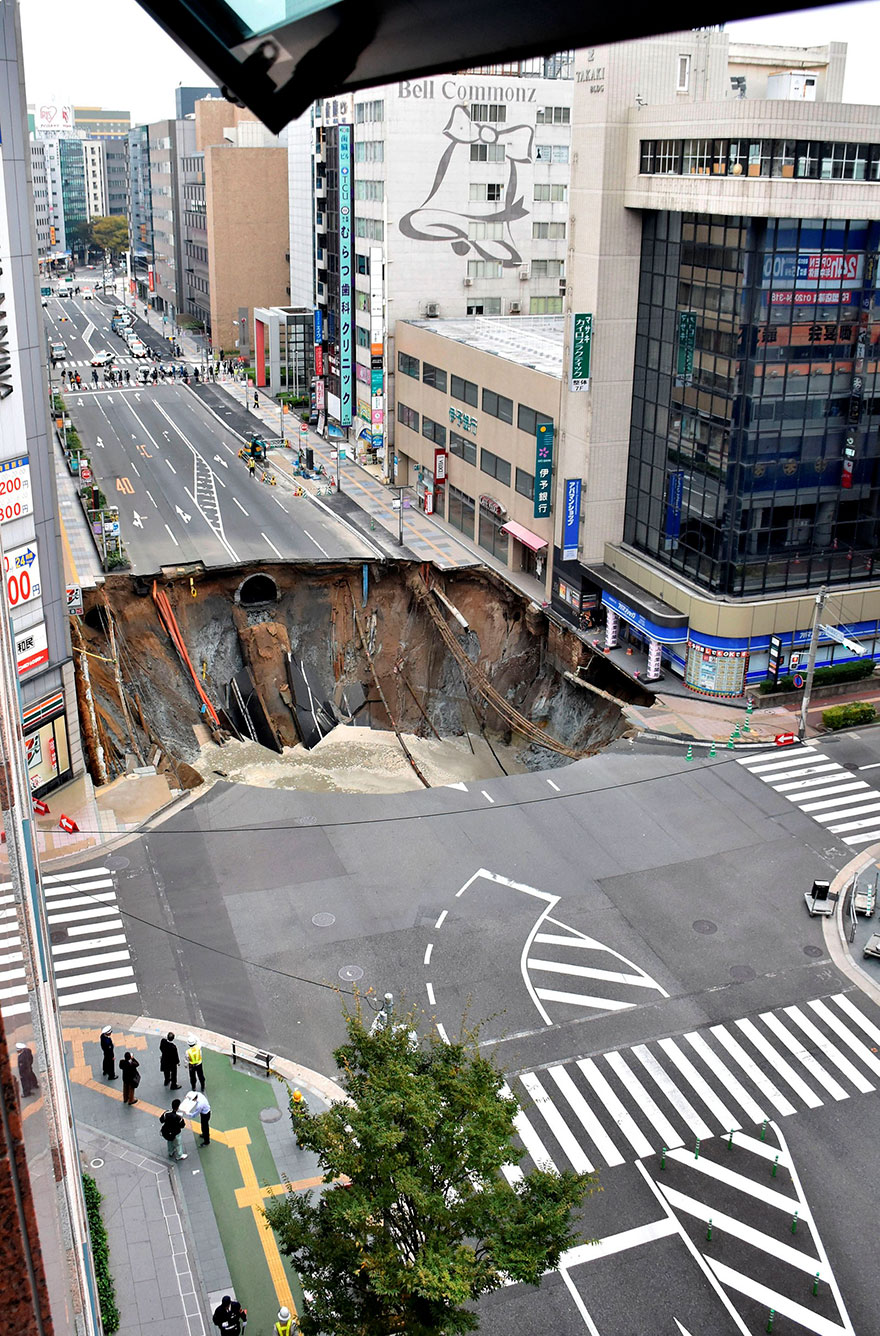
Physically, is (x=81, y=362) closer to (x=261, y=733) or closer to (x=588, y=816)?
(x=261, y=733)

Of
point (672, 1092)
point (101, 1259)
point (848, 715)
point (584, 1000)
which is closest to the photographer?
point (101, 1259)

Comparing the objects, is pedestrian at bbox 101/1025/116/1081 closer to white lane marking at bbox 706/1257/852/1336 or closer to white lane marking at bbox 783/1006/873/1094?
white lane marking at bbox 706/1257/852/1336

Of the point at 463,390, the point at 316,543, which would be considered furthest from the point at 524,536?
the point at 316,543

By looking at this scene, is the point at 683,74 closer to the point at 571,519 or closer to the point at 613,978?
the point at 571,519

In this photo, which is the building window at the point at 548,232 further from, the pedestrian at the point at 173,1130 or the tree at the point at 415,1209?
the tree at the point at 415,1209

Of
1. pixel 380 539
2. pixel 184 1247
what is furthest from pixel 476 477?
pixel 184 1247

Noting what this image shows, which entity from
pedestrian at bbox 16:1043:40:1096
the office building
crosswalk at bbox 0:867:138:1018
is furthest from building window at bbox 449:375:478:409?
pedestrian at bbox 16:1043:40:1096
